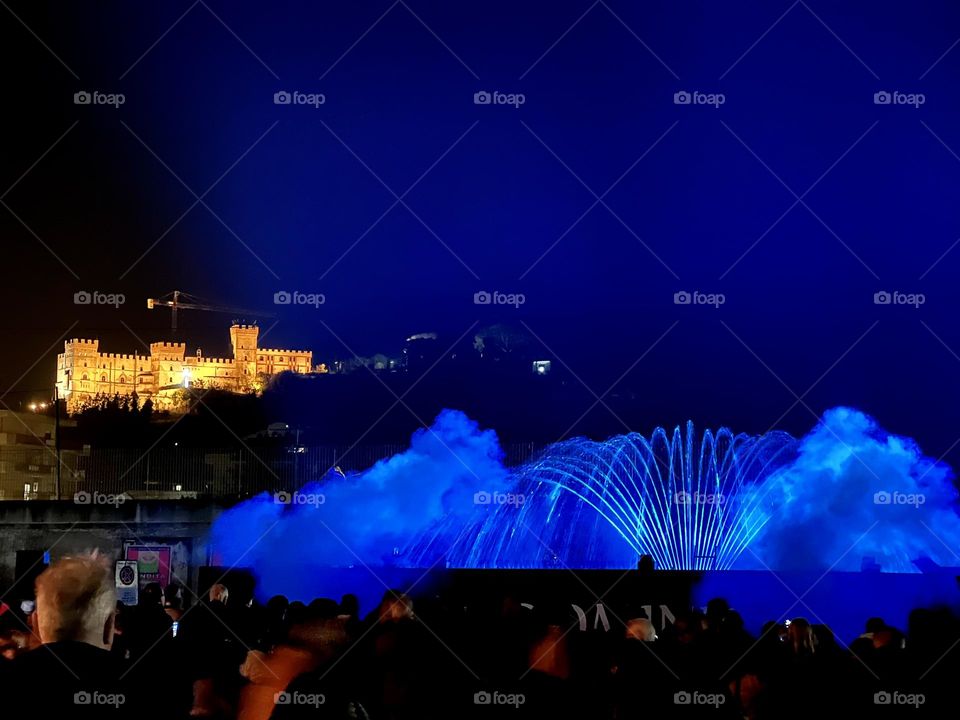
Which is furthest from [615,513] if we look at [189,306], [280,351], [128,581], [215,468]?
[189,306]

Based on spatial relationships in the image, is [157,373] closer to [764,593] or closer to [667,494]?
[667,494]

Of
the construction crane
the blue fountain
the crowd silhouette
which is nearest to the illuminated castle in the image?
the construction crane

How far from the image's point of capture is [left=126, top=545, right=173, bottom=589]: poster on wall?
20656 millimetres

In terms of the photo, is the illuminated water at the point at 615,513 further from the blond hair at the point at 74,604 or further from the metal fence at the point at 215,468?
the blond hair at the point at 74,604

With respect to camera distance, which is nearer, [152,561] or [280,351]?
[152,561]

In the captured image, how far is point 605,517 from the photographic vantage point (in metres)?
32.1

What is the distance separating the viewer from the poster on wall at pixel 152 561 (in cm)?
2066

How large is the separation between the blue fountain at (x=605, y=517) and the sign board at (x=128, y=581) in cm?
949

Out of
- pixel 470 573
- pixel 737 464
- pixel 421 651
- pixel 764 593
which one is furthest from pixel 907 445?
pixel 421 651

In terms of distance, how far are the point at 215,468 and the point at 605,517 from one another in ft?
48.1

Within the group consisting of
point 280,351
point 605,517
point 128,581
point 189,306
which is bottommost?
point 128,581

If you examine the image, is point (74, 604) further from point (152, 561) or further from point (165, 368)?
point (165, 368)

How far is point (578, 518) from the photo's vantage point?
3225cm

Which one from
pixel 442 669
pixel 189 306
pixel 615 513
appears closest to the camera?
pixel 442 669
